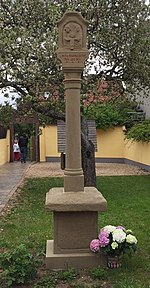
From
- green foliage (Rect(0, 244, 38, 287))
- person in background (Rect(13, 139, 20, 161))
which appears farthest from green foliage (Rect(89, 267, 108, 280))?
person in background (Rect(13, 139, 20, 161))

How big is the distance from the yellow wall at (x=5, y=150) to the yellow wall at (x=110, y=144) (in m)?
5.13

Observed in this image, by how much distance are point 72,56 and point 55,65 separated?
5242 millimetres

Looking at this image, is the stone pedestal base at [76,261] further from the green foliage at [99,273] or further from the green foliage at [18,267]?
the green foliage at [18,267]

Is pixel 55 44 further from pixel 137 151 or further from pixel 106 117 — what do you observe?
pixel 106 117

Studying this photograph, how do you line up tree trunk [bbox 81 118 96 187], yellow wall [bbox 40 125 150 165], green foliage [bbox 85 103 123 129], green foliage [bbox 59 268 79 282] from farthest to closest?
yellow wall [bbox 40 125 150 165] → green foliage [bbox 85 103 123 129] → tree trunk [bbox 81 118 96 187] → green foliage [bbox 59 268 79 282]

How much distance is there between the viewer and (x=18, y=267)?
16.7 feet

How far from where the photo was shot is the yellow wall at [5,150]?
2419 cm

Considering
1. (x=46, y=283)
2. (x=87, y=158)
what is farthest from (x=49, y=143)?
(x=46, y=283)

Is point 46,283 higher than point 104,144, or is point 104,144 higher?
point 104,144

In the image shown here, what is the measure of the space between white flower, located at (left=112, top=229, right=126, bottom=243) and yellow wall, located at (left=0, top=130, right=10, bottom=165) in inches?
738

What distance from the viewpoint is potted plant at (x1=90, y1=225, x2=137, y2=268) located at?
5.37 m

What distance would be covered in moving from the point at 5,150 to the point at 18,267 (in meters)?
21.1

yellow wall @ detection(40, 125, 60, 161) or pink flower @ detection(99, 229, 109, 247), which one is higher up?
yellow wall @ detection(40, 125, 60, 161)

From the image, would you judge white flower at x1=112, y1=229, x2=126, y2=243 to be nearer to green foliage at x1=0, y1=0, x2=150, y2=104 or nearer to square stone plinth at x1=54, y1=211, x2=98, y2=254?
square stone plinth at x1=54, y1=211, x2=98, y2=254
